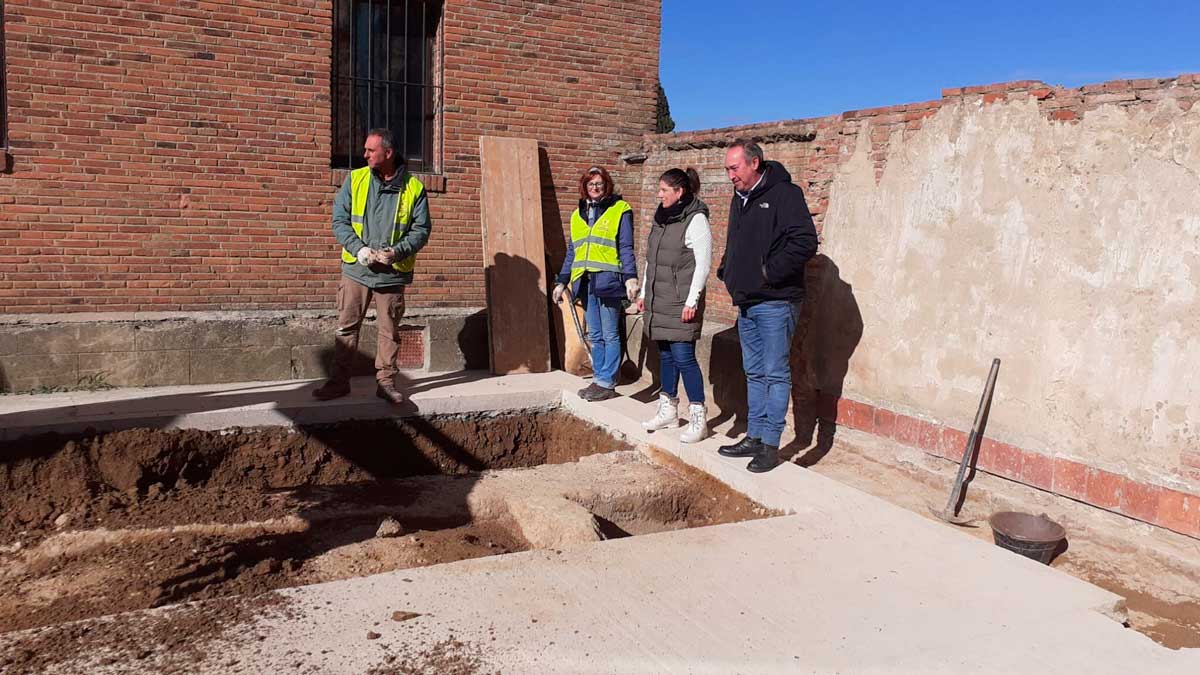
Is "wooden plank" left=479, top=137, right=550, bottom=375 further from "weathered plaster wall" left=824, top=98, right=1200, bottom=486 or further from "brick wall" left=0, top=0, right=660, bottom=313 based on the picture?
"weathered plaster wall" left=824, top=98, right=1200, bottom=486

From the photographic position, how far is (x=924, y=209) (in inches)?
235

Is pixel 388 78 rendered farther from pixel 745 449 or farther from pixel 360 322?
pixel 745 449

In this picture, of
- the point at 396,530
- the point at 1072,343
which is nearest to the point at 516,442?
the point at 396,530

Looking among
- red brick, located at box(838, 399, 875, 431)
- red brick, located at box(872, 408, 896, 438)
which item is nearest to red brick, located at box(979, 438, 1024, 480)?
red brick, located at box(872, 408, 896, 438)

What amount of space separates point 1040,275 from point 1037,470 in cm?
112

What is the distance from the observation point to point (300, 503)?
550cm

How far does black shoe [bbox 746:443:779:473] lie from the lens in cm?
509

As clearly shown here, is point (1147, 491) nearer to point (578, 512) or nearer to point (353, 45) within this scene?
point (578, 512)

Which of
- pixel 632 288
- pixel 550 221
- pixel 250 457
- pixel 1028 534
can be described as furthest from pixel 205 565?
pixel 550 221

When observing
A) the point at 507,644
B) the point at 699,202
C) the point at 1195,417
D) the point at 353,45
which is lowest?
the point at 507,644

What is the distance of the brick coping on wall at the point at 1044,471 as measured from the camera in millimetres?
4545

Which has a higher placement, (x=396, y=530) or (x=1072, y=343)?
(x=1072, y=343)

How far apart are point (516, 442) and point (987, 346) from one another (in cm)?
346

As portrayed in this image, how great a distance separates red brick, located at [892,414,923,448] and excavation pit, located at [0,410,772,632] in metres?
1.60
